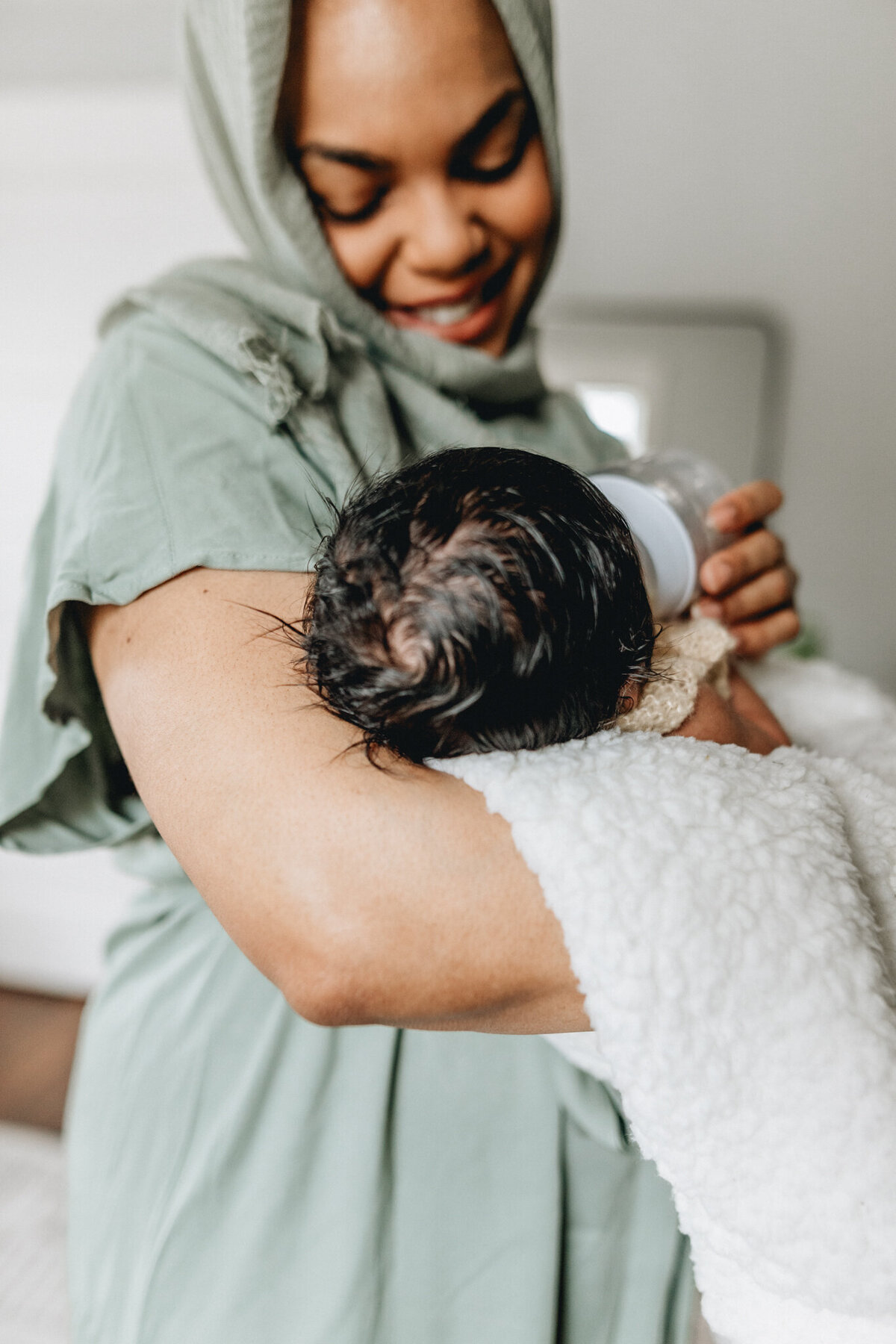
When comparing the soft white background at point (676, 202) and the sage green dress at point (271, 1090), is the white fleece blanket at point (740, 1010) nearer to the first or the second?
the sage green dress at point (271, 1090)

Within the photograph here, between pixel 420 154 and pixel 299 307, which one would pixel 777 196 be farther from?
pixel 299 307

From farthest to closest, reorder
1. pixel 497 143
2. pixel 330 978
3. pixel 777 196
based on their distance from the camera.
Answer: pixel 777 196 < pixel 497 143 < pixel 330 978

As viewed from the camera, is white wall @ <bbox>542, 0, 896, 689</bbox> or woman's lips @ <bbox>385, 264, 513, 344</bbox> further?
white wall @ <bbox>542, 0, 896, 689</bbox>

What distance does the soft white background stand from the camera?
1.72 metres

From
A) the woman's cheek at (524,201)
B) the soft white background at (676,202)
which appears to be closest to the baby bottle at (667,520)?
the woman's cheek at (524,201)

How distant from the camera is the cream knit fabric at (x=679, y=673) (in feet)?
1.77

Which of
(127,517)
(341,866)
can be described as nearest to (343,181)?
(127,517)

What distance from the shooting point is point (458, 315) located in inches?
33.3

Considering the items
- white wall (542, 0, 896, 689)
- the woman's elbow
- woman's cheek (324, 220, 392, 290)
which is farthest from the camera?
white wall (542, 0, 896, 689)

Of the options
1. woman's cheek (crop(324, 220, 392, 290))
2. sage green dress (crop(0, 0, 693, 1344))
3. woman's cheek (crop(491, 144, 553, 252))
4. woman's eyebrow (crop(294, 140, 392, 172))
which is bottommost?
sage green dress (crop(0, 0, 693, 1344))

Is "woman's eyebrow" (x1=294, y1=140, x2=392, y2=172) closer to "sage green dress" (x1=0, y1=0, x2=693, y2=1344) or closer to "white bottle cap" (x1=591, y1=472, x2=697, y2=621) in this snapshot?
"sage green dress" (x1=0, y1=0, x2=693, y2=1344)

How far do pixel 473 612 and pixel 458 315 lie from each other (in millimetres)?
475

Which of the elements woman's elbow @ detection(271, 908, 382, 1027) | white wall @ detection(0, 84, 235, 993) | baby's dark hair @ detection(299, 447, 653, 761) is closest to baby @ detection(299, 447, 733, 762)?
baby's dark hair @ detection(299, 447, 653, 761)

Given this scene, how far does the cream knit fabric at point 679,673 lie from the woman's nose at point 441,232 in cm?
36
